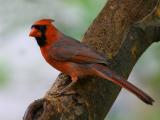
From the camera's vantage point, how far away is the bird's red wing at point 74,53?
11.7ft

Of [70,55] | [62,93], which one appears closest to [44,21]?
[70,55]

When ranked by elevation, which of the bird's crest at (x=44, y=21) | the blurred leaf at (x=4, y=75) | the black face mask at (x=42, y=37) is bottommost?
the blurred leaf at (x=4, y=75)

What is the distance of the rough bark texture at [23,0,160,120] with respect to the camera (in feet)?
9.85

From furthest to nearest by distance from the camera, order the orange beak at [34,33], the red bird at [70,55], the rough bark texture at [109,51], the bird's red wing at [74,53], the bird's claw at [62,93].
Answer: the orange beak at [34,33]
the bird's red wing at [74,53]
the red bird at [70,55]
the bird's claw at [62,93]
the rough bark texture at [109,51]

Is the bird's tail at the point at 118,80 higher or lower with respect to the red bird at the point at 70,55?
higher

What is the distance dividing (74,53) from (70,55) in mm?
40

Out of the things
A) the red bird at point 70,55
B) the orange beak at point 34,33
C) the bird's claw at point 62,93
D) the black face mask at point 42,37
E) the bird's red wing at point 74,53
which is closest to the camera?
the bird's claw at point 62,93

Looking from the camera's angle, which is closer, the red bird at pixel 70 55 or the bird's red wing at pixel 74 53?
the red bird at pixel 70 55

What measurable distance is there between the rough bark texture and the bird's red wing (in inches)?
2.3

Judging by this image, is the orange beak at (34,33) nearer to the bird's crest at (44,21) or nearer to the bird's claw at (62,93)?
the bird's crest at (44,21)

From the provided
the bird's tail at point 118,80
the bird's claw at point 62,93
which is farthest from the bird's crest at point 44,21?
the bird's claw at point 62,93

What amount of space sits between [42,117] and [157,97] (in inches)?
72.7

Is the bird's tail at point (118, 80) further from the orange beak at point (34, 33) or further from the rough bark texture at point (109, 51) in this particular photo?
the orange beak at point (34, 33)

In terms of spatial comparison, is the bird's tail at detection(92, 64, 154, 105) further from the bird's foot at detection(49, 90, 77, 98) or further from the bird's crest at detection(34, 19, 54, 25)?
the bird's crest at detection(34, 19, 54, 25)
